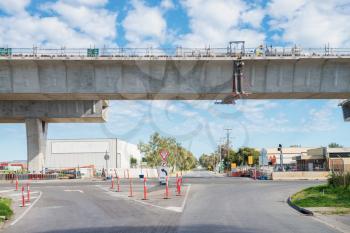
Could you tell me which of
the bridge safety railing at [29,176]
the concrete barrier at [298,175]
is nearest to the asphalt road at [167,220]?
the bridge safety railing at [29,176]

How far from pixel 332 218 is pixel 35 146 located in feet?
135

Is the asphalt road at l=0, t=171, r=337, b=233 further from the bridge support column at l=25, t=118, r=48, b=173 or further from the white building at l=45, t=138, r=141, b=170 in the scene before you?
the white building at l=45, t=138, r=141, b=170

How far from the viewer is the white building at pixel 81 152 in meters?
109

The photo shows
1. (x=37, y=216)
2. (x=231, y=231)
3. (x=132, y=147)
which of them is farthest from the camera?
(x=132, y=147)

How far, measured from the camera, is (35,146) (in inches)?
2061

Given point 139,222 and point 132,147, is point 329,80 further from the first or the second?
point 132,147

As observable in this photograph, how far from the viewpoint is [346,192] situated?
77.6 ft

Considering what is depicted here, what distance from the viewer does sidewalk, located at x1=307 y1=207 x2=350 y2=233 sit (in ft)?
46.3

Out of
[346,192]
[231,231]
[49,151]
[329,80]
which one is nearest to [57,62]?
[329,80]

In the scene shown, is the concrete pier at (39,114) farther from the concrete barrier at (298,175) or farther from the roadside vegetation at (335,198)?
the roadside vegetation at (335,198)

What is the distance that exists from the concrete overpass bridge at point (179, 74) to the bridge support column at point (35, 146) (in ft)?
35.6

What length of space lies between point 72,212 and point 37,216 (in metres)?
1.52

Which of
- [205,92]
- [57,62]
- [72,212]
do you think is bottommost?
[72,212]

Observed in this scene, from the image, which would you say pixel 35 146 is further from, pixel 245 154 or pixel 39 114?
pixel 245 154
